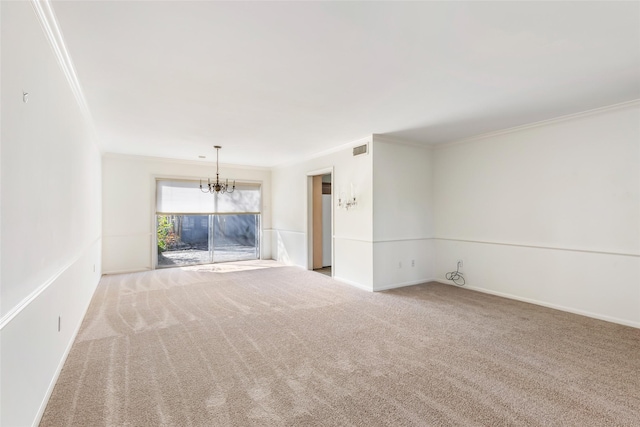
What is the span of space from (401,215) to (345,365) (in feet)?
10.8

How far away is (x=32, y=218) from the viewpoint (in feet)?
6.08

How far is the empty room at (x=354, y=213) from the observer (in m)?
1.94

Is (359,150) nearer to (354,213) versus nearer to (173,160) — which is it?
(354,213)

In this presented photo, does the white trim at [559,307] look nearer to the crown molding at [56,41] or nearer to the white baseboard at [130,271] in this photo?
the crown molding at [56,41]

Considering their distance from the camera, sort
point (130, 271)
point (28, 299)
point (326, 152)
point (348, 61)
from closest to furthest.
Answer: point (28, 299), point (348, 61), point (326, 152), point (130, 271)

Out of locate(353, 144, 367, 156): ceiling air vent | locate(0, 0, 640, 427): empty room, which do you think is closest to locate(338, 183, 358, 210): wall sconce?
locate(0, 0, 640, 427): empty room

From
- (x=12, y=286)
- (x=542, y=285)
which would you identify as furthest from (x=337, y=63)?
(x=542, y=285)

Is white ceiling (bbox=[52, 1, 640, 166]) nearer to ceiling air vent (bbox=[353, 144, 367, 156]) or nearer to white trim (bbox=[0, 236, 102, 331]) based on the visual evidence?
ceiling air vent (bbox=[353, 144, 367, 156])

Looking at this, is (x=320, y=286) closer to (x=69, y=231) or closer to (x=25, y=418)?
(x=69, y=231)

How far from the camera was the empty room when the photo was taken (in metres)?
1.94

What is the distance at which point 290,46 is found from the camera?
2299 mm

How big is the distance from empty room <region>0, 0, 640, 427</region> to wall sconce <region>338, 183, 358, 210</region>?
0.07 meters

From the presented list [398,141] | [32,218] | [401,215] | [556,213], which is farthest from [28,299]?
[556,213]

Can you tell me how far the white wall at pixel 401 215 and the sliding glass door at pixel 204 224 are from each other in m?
4.34
